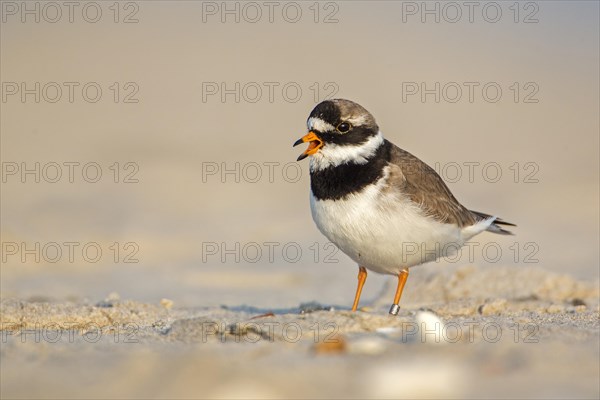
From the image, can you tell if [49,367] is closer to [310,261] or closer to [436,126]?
[310,261]

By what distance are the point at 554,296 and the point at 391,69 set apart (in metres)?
14.3

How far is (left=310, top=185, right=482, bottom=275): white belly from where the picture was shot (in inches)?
227

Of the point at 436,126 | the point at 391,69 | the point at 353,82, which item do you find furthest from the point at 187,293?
the point at 391,69

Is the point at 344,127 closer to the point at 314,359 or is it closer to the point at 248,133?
the point at 314,359

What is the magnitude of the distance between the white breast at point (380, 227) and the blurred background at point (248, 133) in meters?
2.14

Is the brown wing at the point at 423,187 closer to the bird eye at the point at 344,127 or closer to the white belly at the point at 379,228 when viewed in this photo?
the white belly at the point at 379,228

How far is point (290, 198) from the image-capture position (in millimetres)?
12555

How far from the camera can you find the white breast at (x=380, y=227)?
5.77m

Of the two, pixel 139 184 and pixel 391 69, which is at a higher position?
pixel 391 69

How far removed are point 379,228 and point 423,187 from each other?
2.01 ft

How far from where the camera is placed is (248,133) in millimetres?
16422

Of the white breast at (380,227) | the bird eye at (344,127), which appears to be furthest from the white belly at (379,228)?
the bird eye at (344,127)

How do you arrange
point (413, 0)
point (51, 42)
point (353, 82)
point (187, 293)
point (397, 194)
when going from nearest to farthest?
point (397, 194), point (187, 293), point (353, 82), point (51, 42), point (413, 0)

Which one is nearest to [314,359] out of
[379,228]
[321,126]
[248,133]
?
[379,228]
